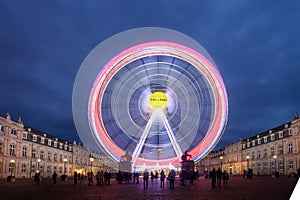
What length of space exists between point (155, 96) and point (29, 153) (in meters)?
51.6

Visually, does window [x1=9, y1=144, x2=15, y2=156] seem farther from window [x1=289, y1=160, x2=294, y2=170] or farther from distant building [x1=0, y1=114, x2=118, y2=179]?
window [x1=289, y1=160, x2=294, y2=170]

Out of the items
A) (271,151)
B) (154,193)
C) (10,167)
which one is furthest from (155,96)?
(271,151)

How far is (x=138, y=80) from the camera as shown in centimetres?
3072

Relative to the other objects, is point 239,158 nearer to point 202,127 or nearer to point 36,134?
point 36,134

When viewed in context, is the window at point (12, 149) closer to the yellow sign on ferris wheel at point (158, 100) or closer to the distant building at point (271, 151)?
the distant building at point (271, 151)

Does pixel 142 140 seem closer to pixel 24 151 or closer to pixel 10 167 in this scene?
pixel 10 167

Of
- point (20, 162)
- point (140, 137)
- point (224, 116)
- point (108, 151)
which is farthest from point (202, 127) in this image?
point (20, 162)

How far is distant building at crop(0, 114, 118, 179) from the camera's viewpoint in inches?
2459

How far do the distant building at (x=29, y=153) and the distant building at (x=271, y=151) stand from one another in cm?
3802

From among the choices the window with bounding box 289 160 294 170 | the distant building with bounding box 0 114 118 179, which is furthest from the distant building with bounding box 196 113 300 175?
the distant building with bounding box 0 114 118 179

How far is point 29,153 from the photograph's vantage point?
73375 millimetres

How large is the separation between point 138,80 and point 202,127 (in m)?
7.25

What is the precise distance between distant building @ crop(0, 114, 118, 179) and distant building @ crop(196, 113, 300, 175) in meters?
38.0

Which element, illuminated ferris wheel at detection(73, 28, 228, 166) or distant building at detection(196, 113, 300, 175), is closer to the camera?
illuminated ferris wheel at detection(73, 28, 228, 166)
